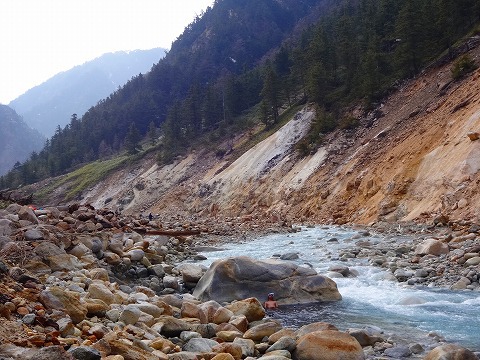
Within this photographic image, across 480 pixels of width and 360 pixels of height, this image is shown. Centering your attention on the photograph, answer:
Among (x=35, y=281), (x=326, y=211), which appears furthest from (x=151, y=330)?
(x=326, y=211)

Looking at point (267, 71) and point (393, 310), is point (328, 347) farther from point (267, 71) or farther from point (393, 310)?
point (267, 71)

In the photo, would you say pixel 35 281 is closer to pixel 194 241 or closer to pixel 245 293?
pixel 245 293

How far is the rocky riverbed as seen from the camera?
244 inches

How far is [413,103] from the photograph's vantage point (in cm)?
3334

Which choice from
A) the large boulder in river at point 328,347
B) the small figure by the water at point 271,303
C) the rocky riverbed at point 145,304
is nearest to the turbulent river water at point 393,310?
the small figure by the water at point 271,303

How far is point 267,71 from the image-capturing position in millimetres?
64750

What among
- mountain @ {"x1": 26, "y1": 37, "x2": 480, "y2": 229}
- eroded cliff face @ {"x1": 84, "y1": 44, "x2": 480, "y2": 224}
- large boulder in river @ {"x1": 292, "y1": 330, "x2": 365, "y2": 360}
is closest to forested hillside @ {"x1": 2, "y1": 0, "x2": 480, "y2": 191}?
mountain @ {"x1": 26, "y1": 37, "x2": 480, "y2": 229}

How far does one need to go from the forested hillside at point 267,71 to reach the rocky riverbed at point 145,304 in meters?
21.8

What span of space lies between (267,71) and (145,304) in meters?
59.0

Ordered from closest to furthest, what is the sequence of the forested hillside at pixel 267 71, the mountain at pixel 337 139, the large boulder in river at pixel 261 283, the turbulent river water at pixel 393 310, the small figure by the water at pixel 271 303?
the turbulent river water at pixel 393 310 → the small figure by the water at pixel 271 303 → the large boulder in river at pixel 261 283 → the mountain at pixel 337 139 → the forested hillside at pixel 267 71

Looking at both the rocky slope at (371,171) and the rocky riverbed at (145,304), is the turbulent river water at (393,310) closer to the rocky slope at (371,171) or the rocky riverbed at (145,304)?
the rocky riverbed at (145,304)

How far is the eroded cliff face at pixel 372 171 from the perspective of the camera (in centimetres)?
2114

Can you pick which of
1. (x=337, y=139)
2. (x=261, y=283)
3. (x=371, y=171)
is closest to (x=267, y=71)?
(x=337, y=139)

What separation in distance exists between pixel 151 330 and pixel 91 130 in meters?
118
